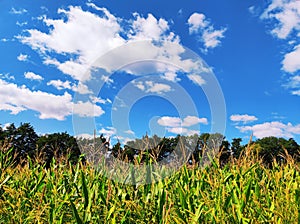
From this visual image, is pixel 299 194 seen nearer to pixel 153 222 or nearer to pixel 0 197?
pixel 153 222

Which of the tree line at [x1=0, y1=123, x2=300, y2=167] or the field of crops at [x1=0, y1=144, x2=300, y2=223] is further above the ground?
the tree line at [x1=0, y1=123, x2=300, y2=167]

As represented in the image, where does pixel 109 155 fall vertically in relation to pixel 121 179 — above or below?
above

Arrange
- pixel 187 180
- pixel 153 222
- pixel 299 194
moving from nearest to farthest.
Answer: pixel 299 194, pixel 153 222, pixel 187 180

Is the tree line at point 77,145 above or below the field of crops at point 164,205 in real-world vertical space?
above

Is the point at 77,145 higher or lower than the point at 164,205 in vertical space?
higher

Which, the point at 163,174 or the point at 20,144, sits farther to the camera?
the point at 20,144

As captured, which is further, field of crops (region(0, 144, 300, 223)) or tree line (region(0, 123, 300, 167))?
tree line (region(0, 123, 300, 167))

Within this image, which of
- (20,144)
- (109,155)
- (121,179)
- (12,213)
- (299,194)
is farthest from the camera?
(20,144)

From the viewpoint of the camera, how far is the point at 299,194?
310cm

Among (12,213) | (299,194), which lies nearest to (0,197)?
(12,213)

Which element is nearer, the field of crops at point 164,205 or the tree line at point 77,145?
the field of crops at point 164,205

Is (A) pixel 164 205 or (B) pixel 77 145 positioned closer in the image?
(A) pixel 164 205

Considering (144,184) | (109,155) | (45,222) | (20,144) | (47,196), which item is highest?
(20,144)

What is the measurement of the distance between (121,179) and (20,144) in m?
28.5
